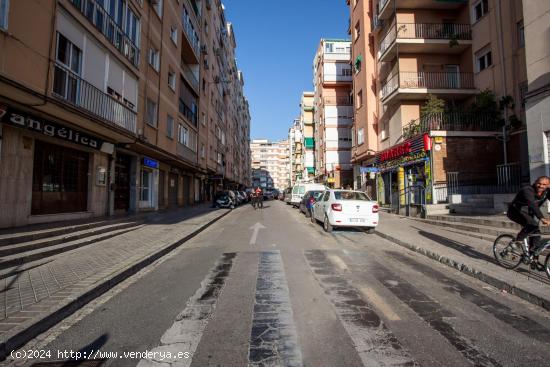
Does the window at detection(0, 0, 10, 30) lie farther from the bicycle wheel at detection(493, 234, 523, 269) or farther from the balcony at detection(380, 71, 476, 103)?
the balcony at detection(380, 71, 476, 103)

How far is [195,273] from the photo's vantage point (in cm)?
618

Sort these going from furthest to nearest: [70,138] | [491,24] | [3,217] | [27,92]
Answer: [491,24], [70,138], [3,217], [27,92]

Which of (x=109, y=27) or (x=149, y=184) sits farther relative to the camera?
(x=149, y=184)

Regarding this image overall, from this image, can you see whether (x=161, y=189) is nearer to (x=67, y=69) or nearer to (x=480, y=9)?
(x=67, y=69)

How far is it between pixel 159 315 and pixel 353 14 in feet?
111

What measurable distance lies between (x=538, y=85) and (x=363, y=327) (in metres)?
11.4

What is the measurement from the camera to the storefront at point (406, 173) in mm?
17734

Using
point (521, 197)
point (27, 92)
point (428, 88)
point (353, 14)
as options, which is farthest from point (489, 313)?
point (353, 14)

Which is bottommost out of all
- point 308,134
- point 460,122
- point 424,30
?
point 460,122

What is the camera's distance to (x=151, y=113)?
1844 cm

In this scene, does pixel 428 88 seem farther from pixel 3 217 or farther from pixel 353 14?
pixel 3 217

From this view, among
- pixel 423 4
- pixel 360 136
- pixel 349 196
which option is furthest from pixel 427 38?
pixel 349 196

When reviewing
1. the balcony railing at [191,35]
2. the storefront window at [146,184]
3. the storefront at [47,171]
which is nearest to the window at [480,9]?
the balcony railing at [191,35]

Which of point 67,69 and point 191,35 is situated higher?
point 191,35
